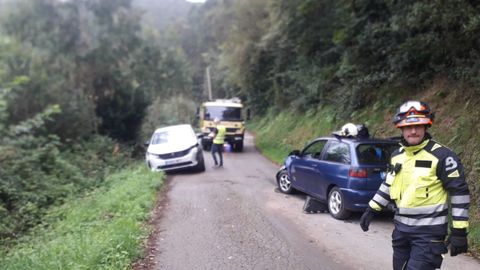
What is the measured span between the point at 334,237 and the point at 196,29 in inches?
3017

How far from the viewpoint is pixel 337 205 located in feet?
27.9

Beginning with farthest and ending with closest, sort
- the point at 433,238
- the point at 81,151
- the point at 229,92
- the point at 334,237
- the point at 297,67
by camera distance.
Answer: the point at 229,92
the point at 297,67
the point at 81,151
the point at 334,237
the point at 433,238

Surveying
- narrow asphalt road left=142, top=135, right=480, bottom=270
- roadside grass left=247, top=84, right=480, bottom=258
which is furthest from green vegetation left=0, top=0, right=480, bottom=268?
narrow asphalt road left=142, top=135, right=480, bottom=270

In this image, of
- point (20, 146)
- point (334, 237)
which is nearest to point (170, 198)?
point (334, 237)

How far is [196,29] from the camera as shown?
3169 inches

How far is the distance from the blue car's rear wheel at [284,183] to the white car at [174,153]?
4739 millimetres

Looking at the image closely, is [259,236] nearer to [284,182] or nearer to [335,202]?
[335,202]

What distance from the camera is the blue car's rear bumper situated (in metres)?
7.92

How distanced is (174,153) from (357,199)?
27.7ft

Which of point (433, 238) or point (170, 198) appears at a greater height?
point (433, 238)

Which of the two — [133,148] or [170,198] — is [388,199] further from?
[133,148]

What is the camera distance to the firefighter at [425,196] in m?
3.49

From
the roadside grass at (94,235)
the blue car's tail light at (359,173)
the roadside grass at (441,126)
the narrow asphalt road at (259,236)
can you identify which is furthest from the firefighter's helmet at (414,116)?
the blue car's tail light at (359,173)

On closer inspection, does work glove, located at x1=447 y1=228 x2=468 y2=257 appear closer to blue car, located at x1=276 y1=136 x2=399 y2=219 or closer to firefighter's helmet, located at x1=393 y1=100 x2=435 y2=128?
firefighter's helmet, located at x1=393 y1=100 x2=435 y2=128
